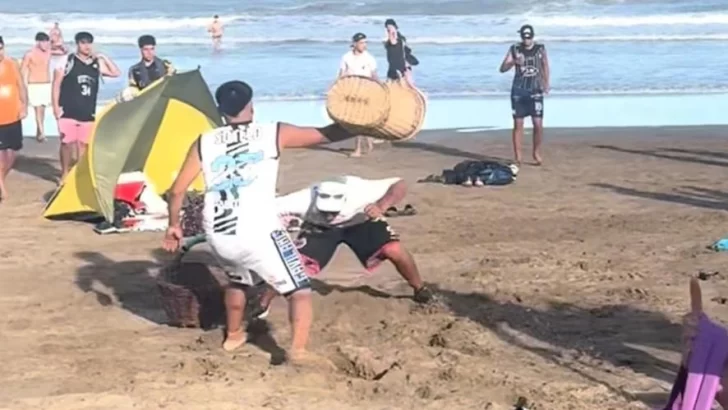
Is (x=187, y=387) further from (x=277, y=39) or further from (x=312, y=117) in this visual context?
(x=277, y=39)

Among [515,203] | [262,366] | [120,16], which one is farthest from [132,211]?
[120,16]

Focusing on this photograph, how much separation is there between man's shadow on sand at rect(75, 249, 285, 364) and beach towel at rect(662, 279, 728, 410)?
262cm

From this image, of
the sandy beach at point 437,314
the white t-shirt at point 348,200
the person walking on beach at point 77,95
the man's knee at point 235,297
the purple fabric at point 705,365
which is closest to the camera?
the purple fabric at point 705,365

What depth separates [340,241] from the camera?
328 inches

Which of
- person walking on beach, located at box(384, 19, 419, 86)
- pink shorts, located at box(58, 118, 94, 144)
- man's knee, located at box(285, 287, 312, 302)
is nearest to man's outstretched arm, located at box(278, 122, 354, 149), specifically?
man's knee, located at box(285, 287, 312, 302)

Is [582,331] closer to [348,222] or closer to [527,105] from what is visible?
[348,222]

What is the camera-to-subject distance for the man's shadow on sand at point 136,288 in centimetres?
798

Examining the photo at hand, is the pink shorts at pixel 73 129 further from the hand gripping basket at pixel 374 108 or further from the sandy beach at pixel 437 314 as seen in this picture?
the hand gripping basket at pixel 374 108

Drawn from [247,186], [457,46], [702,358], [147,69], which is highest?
[247,186]

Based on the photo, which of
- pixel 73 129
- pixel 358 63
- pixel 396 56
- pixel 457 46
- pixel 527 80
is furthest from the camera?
pixel 457 46

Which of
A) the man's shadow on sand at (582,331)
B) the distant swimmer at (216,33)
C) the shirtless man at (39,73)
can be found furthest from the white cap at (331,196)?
the distant swimmer at (216,33)

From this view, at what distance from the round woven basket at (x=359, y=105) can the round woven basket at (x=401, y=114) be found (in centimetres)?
5

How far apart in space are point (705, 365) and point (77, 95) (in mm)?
9335

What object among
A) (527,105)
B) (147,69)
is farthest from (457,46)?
(147,69)
